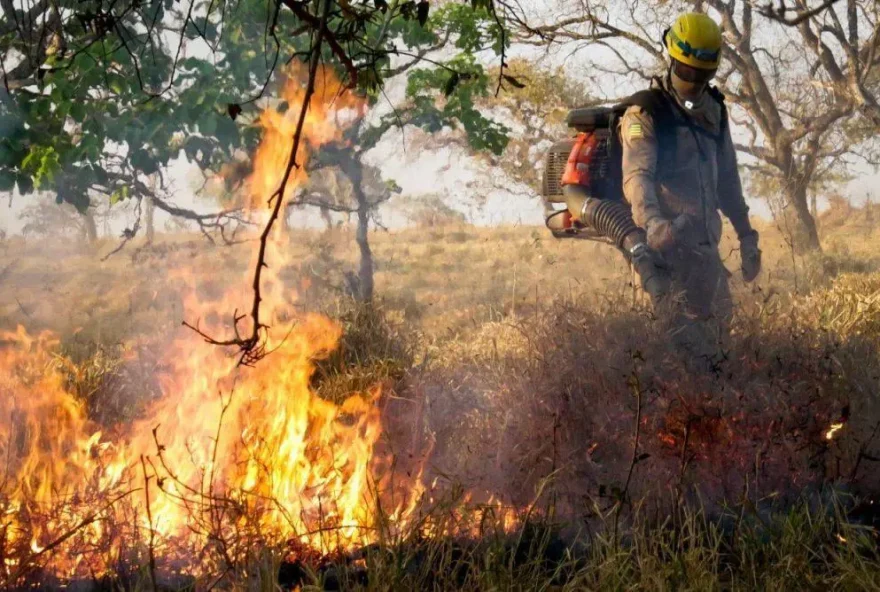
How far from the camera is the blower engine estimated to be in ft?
20.2

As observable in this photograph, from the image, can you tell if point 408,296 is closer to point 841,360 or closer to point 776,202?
point 776,202

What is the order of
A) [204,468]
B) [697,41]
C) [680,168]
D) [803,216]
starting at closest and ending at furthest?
[204,468]
[697,41]
[680,168]
[803,216]

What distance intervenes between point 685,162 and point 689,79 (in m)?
0.51

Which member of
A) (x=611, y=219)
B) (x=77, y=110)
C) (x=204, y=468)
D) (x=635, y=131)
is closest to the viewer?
(x=204, y=468)

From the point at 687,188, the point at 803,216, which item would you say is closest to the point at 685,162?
the point at 687,188

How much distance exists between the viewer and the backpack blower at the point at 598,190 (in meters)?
5.87

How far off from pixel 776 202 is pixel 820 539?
13108 millimetres

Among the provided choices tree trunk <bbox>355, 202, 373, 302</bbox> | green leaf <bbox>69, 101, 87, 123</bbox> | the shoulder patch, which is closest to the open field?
the shoulder patch

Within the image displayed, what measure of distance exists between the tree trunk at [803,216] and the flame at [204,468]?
10116mm

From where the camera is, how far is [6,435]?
201 inches

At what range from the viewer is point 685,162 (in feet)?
19.7

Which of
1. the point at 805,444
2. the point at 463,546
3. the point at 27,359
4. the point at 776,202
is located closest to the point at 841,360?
the point at 805,444

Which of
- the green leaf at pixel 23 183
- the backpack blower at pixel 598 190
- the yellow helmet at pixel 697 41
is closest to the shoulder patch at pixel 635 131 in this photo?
the backpack blower at pixel 598 190

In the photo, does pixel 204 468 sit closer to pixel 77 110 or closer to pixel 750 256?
pixel 77 110
